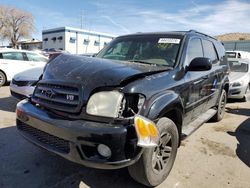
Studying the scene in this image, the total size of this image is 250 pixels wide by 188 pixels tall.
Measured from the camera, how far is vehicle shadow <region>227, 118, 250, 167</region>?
13.8ft

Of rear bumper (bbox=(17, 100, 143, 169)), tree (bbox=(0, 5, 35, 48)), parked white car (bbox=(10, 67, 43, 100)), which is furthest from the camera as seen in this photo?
tree (bbox=(0, 5, 35, 48))

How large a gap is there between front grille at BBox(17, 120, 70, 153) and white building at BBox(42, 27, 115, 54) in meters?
54.6

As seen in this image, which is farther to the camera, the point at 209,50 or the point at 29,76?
the point at 29,76

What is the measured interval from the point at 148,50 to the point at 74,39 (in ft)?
185

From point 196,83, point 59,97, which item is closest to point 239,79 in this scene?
point 196,83

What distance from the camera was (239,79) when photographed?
28.5 feet

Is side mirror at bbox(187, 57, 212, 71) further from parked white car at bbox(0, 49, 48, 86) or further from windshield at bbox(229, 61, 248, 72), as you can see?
parked white car at bbox(0, 49, 48, 86)

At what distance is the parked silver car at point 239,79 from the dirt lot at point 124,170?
3.73m

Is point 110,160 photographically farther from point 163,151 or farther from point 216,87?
point 216,87

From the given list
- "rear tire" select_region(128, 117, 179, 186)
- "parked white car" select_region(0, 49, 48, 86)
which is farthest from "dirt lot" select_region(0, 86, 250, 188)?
"parked white car" select_region(0, 49, 48, 86)

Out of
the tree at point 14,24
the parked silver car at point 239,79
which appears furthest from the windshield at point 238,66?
the tree at point 14,24

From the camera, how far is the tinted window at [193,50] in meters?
3.99

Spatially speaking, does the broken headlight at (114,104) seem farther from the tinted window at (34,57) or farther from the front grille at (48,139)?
the tinted window at (34,57)

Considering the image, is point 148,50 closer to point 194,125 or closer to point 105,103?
point 194,125
